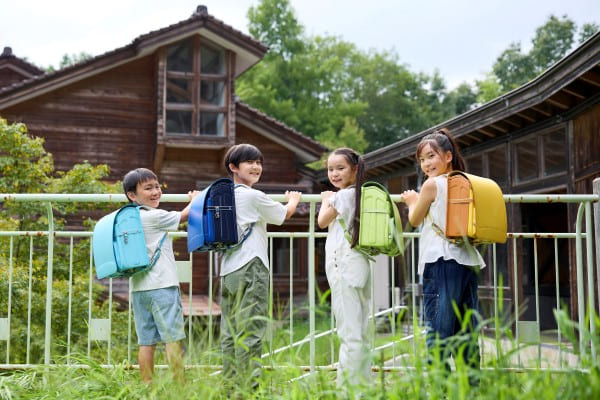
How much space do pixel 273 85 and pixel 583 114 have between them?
26.7 metres

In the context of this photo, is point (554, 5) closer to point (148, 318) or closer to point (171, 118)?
point (171, 118)

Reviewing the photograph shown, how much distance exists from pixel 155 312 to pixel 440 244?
1.48m

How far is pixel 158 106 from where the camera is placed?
14.8 meters

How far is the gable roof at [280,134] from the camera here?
16.3 m

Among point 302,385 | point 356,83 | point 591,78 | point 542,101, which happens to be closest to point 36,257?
point 542,101

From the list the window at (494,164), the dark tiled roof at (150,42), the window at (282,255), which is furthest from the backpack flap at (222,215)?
the window at (282,255)

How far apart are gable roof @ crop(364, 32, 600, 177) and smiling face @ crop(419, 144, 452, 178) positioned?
4.12 m

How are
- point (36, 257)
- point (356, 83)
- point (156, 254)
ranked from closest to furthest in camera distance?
point (156, 254)
point (36, 257)
point (356, 83)

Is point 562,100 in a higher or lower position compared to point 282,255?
higher

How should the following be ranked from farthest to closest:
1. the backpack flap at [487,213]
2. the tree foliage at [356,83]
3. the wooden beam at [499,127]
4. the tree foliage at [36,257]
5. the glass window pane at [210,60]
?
the tree foliage at [356,83] < the glass window pane at [210,60] < the wooden beam at [499,127] < the tree foliage at [36,257] < the backpack flap at [487,213]

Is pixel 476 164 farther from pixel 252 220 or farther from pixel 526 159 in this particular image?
pixel 252 220

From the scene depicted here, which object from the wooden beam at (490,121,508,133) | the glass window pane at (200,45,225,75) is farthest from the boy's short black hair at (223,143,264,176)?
the glass window pane at (200,45,225,75)

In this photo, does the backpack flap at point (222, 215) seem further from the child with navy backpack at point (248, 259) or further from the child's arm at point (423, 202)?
the child's arm at point (423, 202)

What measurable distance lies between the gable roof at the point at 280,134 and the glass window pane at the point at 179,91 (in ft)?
4.27
